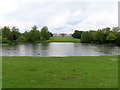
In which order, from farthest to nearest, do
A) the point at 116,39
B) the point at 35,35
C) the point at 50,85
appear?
1. the point at 35,35
2. the point at 116,39
3. the point at 50,85

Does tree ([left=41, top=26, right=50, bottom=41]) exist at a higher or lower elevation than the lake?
higher

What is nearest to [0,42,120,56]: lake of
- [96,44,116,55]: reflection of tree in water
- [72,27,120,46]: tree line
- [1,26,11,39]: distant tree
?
[96,44,116,55]: reflection of tree in water

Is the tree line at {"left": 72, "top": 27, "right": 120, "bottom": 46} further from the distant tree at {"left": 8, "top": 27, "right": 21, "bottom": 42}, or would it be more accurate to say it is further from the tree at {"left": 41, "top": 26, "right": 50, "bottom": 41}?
the distant tree at {"left": 8, "top": 27, "right": 21, "bottom": 42}

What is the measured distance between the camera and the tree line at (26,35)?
11862cm

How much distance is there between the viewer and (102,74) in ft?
47.3

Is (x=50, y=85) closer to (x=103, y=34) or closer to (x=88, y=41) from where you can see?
(x=103, y=34)

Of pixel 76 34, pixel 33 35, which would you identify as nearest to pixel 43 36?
pixel 33 35

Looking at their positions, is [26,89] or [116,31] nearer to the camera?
[26,89]

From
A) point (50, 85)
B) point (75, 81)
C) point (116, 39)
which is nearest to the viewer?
point (50, 85)

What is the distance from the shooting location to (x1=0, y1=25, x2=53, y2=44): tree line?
4670 inches

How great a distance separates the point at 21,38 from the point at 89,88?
114m

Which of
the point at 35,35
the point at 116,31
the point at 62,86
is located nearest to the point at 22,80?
the point at 62,86

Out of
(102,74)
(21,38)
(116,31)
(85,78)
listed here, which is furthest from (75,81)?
(21,38)

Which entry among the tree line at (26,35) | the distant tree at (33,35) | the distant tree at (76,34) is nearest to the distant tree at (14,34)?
the tree line at (26,35)
